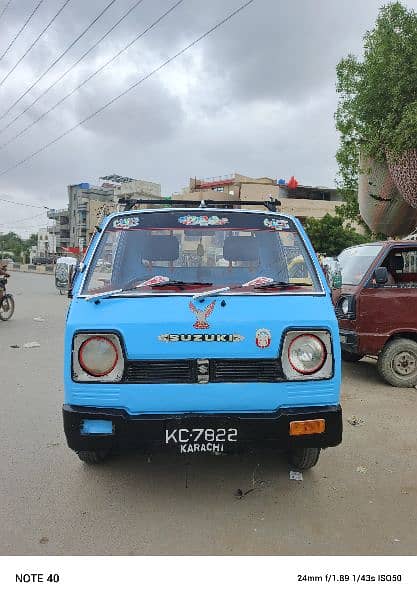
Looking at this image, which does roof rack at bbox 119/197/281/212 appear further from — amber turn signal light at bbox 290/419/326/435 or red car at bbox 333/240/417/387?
red car at bbox 333/240/417/387

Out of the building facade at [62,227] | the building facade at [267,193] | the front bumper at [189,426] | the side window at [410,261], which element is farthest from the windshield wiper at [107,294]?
the building facade at [62,227]

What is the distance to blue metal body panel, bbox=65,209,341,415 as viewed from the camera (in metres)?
2.97

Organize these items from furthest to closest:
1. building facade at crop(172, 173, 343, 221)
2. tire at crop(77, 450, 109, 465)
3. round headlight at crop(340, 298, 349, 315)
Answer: building facade at crop(172, 173, 343, 221)
round headlight at crop(340, 298, 349, 315)
tire at crop(77, 450, 109, 465)

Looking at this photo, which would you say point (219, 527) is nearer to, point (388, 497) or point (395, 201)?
point (388, 497)

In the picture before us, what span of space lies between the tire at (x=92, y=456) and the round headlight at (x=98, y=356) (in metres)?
1.01

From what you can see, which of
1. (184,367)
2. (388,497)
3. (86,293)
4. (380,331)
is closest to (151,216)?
(86,293)

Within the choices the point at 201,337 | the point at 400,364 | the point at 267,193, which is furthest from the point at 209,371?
the point at 267,193

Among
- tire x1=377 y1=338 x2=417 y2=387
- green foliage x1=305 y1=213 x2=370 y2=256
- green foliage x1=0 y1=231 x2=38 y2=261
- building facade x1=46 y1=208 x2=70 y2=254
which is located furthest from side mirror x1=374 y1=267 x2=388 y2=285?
green foliage x1=0 y1=231 x2=38 y2=261

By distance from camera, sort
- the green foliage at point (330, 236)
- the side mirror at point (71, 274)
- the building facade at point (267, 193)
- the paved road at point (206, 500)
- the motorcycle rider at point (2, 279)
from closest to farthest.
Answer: the paved road at point (206, 500) → the side mirror at point (71, 274) → the motorcycle rider at point (2, 279) → the green foliage at point (330, 236) → the building facade at point (267, 193)

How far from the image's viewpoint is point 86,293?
3428 millimetres

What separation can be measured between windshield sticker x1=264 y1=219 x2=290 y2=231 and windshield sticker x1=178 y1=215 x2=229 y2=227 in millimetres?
322

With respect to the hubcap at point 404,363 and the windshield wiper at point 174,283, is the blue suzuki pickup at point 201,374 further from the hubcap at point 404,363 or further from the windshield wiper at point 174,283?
the hubcap at point 404,363

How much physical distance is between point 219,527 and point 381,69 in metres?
14.1

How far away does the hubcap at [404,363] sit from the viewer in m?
6.39
